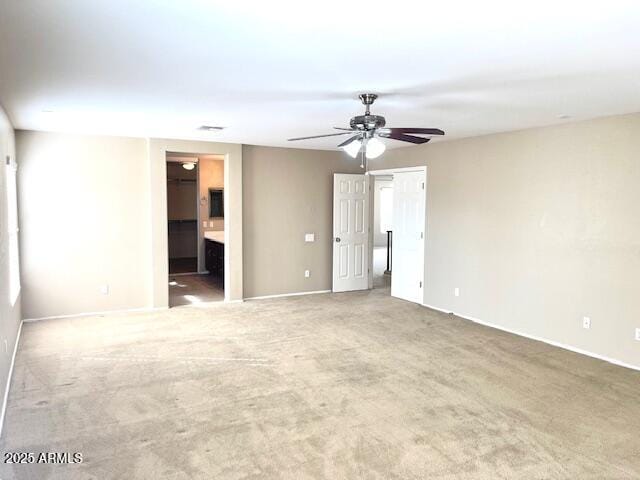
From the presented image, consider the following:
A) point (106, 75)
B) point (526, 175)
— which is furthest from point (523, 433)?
point (106, 75)

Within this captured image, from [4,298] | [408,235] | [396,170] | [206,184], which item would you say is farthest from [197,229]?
[4,298]

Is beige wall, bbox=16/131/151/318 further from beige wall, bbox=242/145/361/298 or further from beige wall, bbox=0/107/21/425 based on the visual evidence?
beige wall, bbox=242/145/361/298

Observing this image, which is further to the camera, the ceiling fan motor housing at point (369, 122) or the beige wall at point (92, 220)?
the beige wall at point (92, 220)

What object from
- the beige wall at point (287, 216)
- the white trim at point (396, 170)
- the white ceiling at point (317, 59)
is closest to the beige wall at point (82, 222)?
the white ceiling at point (317, 59)

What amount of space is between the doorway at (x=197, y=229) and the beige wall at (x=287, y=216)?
0.92 metres

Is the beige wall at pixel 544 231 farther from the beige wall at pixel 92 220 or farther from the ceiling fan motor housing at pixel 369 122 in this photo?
the beige wall at pixel 92 220

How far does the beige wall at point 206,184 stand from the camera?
995 centimetres

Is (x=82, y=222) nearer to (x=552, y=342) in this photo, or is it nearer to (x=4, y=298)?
(x=4, y=298)

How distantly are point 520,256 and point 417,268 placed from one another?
→ 1845 millimetres

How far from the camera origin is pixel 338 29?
94.7 inches

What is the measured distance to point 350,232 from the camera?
8102mm

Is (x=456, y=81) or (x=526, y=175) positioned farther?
(x=526, y=175)

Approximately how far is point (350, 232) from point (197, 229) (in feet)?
12.8

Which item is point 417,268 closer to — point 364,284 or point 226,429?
point 364,284
